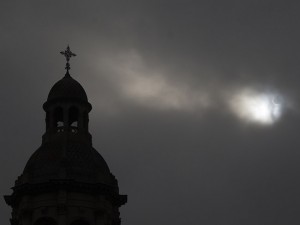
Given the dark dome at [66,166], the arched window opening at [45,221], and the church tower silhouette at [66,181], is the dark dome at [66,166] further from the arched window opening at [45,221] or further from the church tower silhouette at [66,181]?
the arched window opening at [45,221]

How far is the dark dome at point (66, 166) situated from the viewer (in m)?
64.1

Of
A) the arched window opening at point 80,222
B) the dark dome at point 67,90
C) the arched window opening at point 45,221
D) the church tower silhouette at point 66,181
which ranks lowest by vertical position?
the arched window opening at point 80,222

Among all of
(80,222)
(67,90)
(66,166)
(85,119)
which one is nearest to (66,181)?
(66,166)

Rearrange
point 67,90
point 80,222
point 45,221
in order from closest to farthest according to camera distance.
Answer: point 45,221
point 80,222
point 67,90

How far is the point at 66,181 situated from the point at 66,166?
1.36 meters

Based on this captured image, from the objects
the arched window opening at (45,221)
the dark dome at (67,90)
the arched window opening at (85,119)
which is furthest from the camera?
the arched window opening at (85,119)

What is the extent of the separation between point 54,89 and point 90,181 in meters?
8.30

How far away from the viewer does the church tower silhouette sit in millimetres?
63062

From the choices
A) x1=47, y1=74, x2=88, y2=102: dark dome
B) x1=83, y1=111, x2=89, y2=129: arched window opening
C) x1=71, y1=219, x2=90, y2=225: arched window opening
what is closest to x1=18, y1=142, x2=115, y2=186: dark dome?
x1=83, y1=111, x2=89, y2=129: arched window opening

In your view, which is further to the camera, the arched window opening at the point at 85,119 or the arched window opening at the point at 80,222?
the arched window opening at the point at 85,119

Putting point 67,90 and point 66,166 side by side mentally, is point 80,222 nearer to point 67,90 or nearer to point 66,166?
point 66,166

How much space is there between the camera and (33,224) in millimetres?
62781

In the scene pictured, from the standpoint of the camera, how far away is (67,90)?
68562 millimetres

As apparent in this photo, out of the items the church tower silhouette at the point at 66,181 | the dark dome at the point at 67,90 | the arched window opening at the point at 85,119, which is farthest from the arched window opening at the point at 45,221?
the dark dome at the point at 67,90
